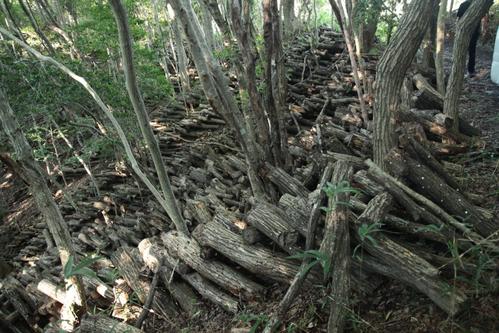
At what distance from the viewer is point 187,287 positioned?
14.2ft

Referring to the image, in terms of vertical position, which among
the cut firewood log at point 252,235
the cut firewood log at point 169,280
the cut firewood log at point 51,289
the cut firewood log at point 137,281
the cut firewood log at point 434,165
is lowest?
the cut firewood log at point 51,289

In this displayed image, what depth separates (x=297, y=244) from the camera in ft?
11.5

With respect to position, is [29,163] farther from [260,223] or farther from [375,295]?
[375,295]

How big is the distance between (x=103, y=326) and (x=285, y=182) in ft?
8.20

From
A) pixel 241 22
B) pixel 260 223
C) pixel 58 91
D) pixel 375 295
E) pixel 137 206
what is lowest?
pixel 137 206

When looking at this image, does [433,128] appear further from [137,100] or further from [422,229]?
[137,100]

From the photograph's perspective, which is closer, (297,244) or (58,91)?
(297,244)

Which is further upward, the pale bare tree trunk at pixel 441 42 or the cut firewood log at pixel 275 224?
the pale bare tree trunk at pixel 441 42

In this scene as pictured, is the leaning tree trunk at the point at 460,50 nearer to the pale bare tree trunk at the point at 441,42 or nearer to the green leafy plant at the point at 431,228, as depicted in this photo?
the pale bare tree trunk at the point at 441,42

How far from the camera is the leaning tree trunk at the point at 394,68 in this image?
3.78 meters

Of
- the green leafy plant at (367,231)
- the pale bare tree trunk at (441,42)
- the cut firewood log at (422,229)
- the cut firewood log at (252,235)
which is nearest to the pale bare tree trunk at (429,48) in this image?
the pale bare tree trunk at (441,42)

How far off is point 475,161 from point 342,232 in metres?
2.89

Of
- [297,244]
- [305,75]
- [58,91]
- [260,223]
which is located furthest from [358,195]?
[305,75]

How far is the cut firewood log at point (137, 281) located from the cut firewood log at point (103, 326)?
1.51 feet
